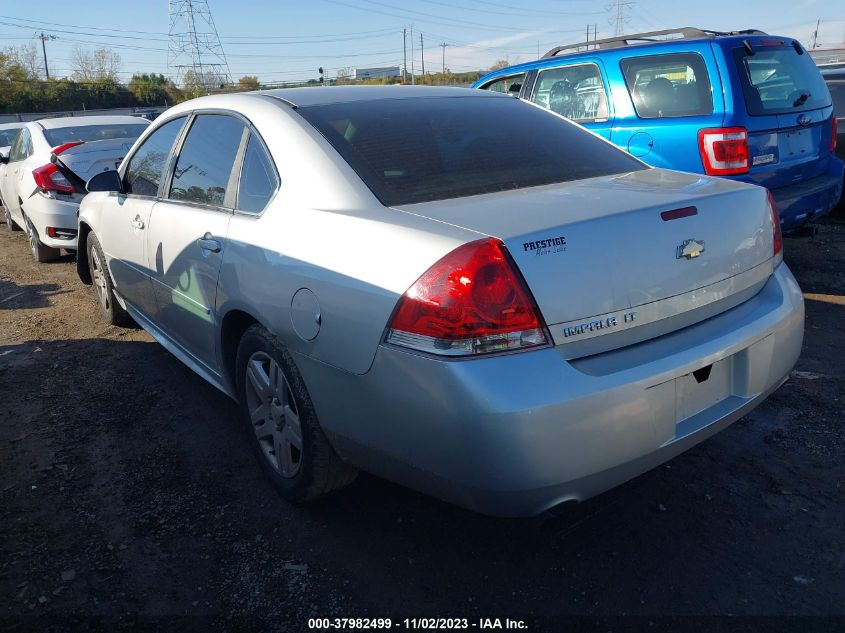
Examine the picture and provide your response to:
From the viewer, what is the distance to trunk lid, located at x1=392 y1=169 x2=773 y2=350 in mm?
1998

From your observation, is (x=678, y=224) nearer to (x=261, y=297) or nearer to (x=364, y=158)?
(x=364, y=158)

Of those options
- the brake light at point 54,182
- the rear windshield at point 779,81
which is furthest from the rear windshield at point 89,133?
the rear windshield at point 779,81

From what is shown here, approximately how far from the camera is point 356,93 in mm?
3232

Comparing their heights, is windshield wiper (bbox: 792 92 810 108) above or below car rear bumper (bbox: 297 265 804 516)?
above

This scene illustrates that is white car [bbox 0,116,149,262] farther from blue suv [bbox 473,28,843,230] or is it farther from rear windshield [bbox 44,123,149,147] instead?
blue suv [bbox 473,28,843,230]

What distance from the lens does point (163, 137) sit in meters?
3.93

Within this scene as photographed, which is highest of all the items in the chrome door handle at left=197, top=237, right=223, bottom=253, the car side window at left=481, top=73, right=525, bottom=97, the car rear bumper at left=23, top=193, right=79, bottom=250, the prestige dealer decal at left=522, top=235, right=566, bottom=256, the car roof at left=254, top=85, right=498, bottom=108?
the car side window at left=481, top=73, right=525, bottom=97

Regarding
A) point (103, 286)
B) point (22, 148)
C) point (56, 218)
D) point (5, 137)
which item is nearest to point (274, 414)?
point (103, 286)

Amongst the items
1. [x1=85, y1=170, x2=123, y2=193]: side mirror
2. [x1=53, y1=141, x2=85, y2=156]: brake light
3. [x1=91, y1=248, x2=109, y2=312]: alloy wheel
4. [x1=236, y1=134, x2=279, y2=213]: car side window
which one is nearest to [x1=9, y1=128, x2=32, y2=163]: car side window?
[x1=53, y1=141, x2=85, y2=156]: brake light

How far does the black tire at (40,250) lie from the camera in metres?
7.56

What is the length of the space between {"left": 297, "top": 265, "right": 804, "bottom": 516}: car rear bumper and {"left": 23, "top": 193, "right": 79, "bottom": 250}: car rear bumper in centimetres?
563

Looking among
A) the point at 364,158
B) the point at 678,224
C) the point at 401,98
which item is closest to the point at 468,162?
the point at 364,158

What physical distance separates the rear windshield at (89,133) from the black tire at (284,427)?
6.03m

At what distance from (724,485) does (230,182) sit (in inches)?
96.4
